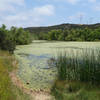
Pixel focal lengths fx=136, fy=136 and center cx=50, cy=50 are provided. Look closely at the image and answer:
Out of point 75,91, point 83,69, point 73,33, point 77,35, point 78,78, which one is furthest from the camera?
point 73,33

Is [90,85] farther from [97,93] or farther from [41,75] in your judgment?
[41,75]

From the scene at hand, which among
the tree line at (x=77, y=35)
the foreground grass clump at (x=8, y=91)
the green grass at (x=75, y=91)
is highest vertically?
the tree line at (x=77, y=35)

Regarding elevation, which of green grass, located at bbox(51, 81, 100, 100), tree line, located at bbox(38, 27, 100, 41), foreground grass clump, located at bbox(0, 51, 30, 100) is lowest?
green grass, located at bbox(51, 81, 100, 100)

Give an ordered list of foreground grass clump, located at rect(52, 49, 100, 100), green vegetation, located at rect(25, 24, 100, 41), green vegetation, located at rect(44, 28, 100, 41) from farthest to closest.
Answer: green vegetation, located at rect(25, 24, 100, 41), green vegetation, located at rect(44, 28, 100, 41), foreground grass clump, located at rect(52, 49, 100, 100)

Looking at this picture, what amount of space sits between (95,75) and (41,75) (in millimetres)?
2533

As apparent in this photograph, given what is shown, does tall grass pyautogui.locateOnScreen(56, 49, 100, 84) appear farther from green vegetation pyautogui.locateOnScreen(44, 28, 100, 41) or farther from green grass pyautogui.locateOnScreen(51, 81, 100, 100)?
green vegetation pyautogui.locateOnScreen(44, 28, 100, 41)

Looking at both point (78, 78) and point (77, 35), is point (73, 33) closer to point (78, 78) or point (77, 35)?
point (77, 35)

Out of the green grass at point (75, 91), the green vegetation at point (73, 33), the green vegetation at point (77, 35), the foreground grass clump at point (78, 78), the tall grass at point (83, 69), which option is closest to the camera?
the green grass at point (75, 91)

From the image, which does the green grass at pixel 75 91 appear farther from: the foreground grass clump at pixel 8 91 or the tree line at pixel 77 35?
the tree line at pixel 77 35

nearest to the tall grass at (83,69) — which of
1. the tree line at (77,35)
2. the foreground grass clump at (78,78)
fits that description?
the foreground grass clump at (78,78)

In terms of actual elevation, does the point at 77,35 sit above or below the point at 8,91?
above

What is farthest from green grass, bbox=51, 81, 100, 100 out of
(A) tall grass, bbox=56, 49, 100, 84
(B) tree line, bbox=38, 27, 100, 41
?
(B) tree line, bbox=38, 27, 100, 41

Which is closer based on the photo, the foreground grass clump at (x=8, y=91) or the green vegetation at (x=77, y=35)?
the foreground grass clump at (x=8, y=91)

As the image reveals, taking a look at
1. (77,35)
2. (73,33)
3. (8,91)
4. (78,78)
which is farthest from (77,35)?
(8,91)
